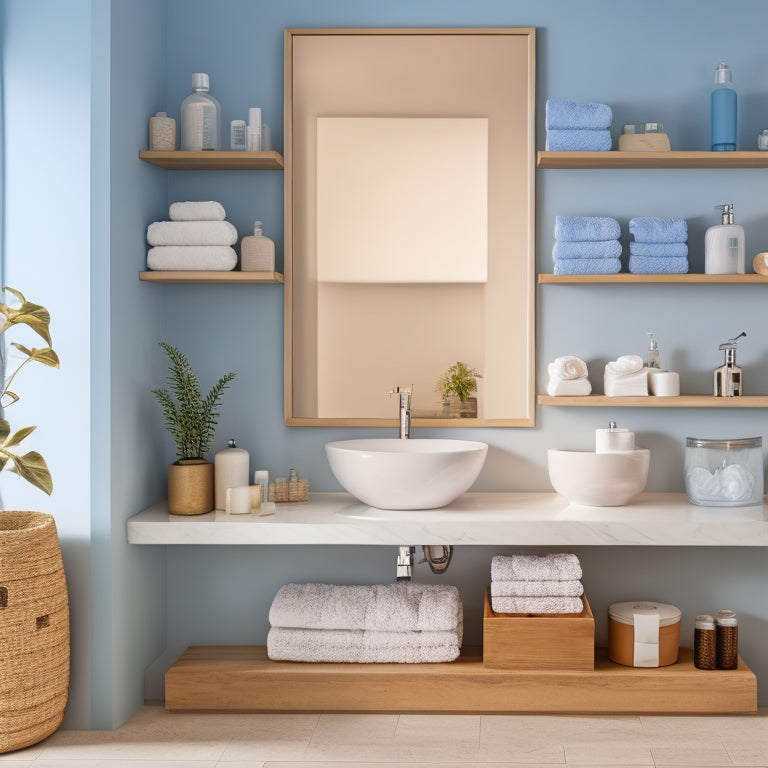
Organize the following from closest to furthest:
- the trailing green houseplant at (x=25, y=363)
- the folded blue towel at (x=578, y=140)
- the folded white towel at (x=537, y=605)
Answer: the trailing green houseplant at (x=25, y=363), the folded white towel at (x=537, y=605), the folded blue towel at (x=578, y=140)

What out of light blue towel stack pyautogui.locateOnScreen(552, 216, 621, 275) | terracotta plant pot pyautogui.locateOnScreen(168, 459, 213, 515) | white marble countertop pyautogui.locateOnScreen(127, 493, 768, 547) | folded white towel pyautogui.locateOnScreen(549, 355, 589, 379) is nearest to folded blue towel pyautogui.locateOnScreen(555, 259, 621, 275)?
light blue towel stack pyautogui.locateOnScreen(552, 216, 621, 275)

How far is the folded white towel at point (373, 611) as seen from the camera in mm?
2631

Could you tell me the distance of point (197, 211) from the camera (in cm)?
271

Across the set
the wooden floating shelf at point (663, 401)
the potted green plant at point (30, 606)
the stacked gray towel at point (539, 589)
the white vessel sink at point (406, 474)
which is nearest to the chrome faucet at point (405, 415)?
the white vessel sink at point (406, 474)

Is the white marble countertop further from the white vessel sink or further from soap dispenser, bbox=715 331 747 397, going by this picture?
soap dispenser, bbox=715 331 747 397

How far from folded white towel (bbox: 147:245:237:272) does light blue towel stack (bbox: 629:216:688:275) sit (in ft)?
3.99

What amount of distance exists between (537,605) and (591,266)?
1.01 meters

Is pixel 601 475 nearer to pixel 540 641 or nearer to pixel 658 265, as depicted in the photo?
pixel 540 641

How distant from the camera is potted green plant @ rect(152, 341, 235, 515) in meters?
2.64

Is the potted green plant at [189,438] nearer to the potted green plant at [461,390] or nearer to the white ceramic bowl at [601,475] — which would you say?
the potted green plant at [461,390]

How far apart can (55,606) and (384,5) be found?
6.65 feet

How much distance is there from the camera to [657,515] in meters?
2.54

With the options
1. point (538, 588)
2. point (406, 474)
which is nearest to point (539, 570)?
point (538, 588)

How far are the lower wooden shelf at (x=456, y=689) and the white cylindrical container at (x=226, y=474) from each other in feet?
1.62
